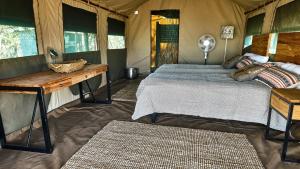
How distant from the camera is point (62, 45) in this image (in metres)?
3.16

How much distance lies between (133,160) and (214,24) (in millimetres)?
4859

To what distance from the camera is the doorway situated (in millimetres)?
5789

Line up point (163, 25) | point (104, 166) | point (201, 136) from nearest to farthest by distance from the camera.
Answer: point (104, 166)
point (201, 136)
point (163, 25)

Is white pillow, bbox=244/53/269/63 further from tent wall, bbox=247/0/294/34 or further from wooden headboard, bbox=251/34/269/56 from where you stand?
tent wall, bbox=247/0/294/34

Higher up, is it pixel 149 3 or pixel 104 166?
pixel 149 3

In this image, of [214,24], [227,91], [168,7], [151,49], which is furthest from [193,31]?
[227,91]

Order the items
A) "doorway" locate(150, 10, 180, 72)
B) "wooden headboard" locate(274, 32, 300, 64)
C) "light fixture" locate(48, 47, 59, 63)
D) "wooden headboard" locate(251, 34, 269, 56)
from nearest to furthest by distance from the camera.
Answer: "wooden headboard" locate(274, 32, 300, 64)
"light fixture" locate(48, 47, 59, 63)
"wooden headboard" locate(251, 34, 269, 56)
"doorway" locate(150, 10, 180, 72)

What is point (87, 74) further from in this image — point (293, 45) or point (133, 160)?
point (293, 45)

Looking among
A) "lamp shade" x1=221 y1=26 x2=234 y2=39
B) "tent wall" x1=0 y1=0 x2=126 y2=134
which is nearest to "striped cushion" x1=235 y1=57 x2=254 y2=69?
"lamp shade" x1=221 y1=26 x2=234 y2=39

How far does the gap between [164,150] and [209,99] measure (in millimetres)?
947

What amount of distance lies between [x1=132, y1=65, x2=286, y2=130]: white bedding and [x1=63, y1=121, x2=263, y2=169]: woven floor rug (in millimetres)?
283

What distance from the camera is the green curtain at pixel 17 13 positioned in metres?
2.15

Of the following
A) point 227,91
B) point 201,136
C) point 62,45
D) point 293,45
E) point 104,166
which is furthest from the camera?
point 62,45

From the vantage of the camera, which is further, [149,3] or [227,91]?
[149,3]
